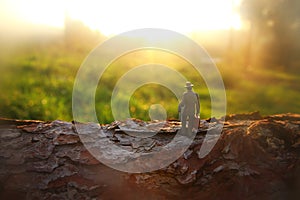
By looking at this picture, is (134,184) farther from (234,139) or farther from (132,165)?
(234,139)

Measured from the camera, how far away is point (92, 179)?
2301 millimetres

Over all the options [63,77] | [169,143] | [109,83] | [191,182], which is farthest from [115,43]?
[191,182]

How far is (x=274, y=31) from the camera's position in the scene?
7.48 meters

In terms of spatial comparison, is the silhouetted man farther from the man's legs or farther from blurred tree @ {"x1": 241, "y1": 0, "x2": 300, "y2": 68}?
blurred tree @ {"x1": 241, "y1": 0, "x2": 300, "y2": 68}

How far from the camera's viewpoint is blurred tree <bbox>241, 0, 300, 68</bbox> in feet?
22.8

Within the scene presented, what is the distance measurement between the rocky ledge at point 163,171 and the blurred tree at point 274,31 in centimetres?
522

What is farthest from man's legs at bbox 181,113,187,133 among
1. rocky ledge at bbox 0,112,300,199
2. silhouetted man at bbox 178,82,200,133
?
rocky ledge at bbox 0,112,300,199

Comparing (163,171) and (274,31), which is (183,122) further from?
(274,31)

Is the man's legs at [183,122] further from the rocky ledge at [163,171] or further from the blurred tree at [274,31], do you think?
the blurred tree at [274,31]

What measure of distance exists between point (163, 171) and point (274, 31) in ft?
20.4

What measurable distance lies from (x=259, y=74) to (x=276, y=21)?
1.25 meters

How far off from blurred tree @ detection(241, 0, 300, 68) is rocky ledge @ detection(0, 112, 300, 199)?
17.1 feet

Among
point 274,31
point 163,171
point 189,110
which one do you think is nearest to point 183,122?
point 189,110

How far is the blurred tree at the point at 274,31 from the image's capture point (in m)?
6.94
